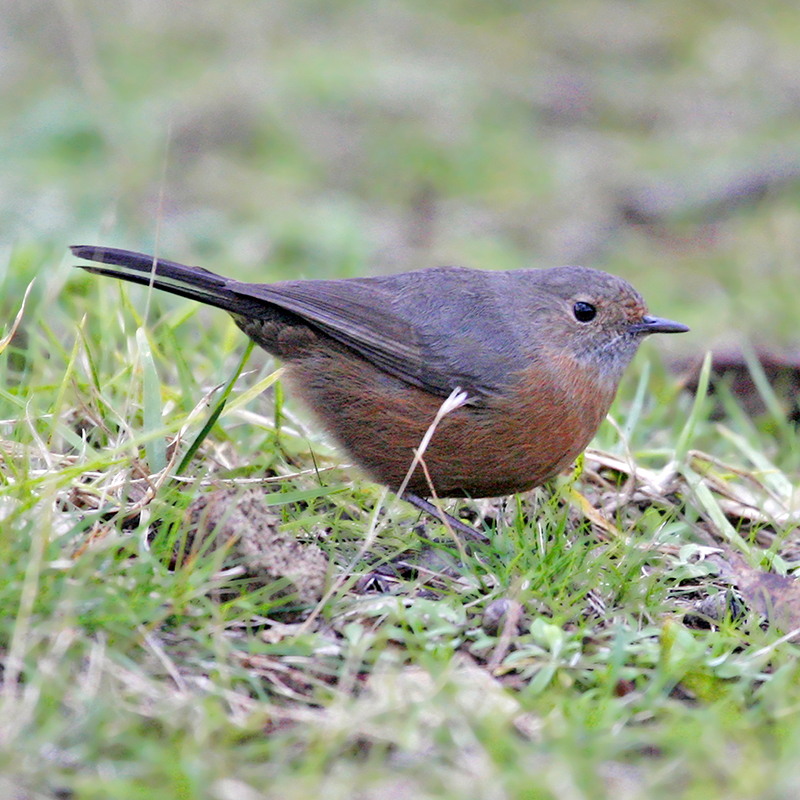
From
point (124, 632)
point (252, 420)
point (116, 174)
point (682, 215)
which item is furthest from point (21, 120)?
point (124, 632)

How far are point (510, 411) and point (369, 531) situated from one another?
931 mm

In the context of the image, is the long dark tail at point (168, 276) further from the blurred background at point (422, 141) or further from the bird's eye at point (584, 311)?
the bird's eye at point (584, 311)

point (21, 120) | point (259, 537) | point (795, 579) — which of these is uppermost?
point (21, 120)

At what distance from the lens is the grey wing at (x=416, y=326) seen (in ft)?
15.5

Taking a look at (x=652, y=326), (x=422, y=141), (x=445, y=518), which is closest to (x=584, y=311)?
(x=652, y=326)

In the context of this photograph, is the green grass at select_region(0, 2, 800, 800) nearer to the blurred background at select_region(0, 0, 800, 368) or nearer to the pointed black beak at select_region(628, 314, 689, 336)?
the blurred background at select_region(0, 0, 800, 368)

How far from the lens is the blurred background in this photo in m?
9.01

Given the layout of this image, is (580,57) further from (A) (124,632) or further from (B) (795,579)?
(A) (124,632)

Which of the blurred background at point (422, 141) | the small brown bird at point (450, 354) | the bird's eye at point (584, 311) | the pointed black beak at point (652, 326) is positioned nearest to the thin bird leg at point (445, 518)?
the small brown bird at point (450, 354)

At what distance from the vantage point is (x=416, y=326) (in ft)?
15.9

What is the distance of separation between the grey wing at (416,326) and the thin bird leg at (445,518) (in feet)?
1.50

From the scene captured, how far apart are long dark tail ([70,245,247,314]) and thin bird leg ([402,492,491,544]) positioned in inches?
44.4

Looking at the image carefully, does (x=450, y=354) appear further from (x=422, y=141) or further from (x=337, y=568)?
(x=422, y=141)

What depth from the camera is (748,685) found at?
3398 millimetres
